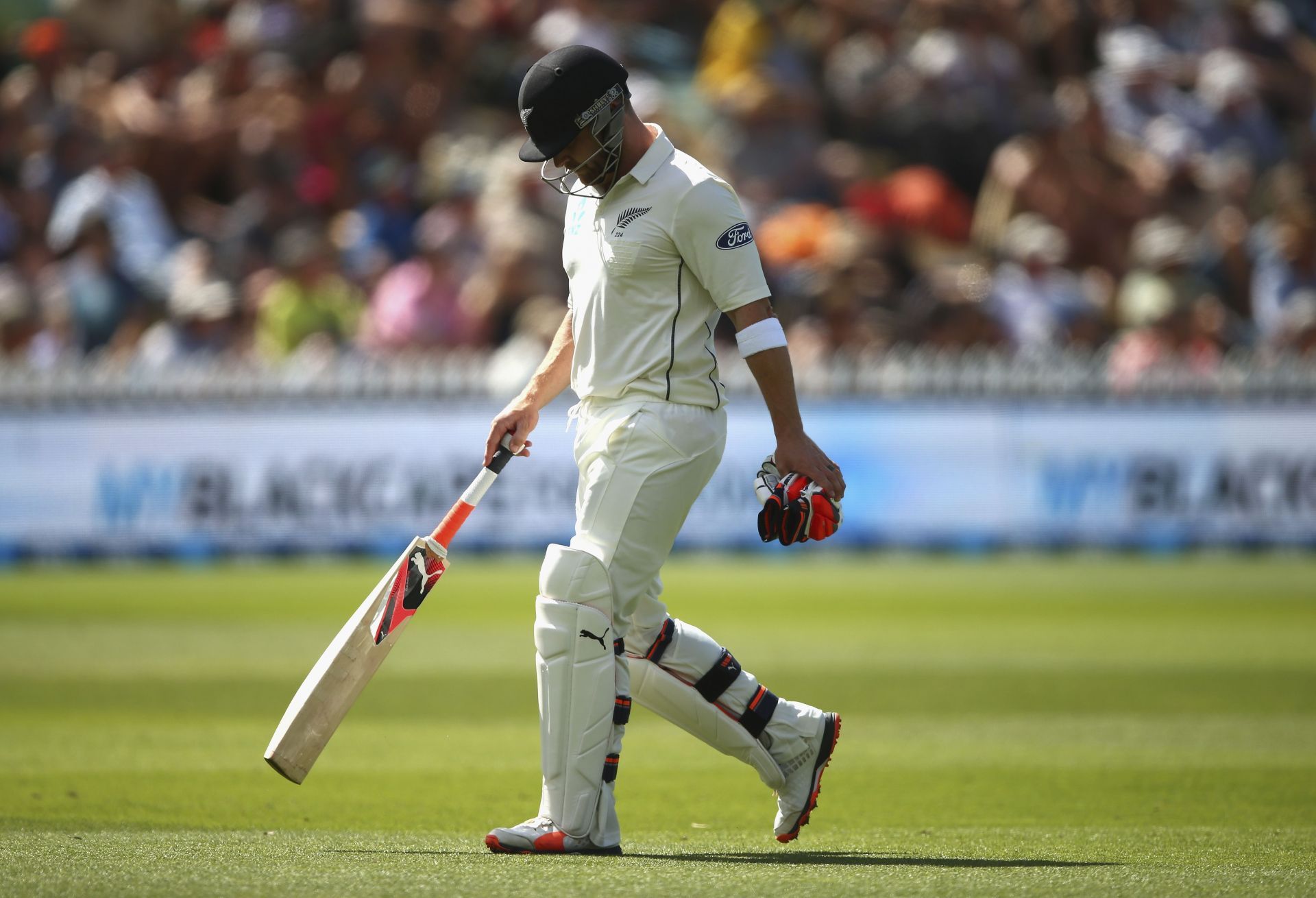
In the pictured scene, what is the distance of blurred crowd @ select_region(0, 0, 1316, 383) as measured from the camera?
47.8 ft

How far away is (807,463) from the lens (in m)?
4.43

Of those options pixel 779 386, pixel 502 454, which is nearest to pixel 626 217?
pixel 779 386

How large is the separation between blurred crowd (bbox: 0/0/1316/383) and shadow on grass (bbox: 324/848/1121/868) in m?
9.34

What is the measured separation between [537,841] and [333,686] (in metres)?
0.66

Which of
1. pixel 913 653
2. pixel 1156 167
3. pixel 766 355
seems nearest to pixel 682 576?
pixel 913 653

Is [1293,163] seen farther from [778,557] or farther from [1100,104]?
[778,557]

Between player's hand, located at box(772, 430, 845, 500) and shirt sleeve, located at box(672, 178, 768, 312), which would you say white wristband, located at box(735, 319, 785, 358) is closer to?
shirt sleeve, located at box(672, 178, 768, 312)

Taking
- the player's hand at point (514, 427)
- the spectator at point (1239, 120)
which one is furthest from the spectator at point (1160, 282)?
the player's hand at point (514, 427)

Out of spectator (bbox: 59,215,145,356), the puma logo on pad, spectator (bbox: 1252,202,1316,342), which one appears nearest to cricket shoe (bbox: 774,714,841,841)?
the puma logo on pad

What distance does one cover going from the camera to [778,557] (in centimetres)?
1407

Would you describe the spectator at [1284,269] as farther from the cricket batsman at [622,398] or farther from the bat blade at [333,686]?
the bat blade at [333,686]

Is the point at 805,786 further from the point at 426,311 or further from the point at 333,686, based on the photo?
the point at 426,311

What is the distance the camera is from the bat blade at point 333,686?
15.1 ft

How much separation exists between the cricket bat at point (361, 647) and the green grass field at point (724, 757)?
9.8 inches
